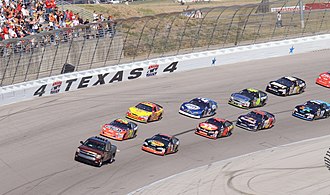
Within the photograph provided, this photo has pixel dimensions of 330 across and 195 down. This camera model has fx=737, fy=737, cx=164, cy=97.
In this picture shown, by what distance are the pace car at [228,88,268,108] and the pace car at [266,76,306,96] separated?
6.81 feet

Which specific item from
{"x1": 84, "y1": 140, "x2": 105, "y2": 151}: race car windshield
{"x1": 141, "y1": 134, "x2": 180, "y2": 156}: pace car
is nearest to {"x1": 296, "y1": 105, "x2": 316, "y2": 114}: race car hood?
{"x1": 141, "y1": 134, "x2": 180, "y2": 156}: pace car

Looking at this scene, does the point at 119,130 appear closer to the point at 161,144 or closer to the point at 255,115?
the point at 161,144

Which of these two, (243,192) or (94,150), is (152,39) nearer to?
(94,150)

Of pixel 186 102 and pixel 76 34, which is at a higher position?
pixel 76 34

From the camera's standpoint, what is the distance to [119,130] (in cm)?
3741

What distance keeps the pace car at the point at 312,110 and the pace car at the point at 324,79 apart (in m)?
5.93

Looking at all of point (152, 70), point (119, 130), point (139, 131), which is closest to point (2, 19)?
point (152, 70)

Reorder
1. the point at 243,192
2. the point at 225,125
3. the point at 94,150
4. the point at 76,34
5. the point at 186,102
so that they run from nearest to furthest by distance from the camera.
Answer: the point at 243,192 → the point at 94,150 → the point at 225,125 → the point at 186,102 → the point at 76,34

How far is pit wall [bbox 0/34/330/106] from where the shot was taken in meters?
44.1

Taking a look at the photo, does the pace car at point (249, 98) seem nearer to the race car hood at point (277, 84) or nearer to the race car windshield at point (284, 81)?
the race car hood at point (277, 84)

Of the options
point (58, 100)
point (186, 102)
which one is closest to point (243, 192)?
point (186, 102)

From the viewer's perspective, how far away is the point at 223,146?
1496 inches

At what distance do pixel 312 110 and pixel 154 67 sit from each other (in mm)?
12413

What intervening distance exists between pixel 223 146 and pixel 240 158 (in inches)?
77.5
